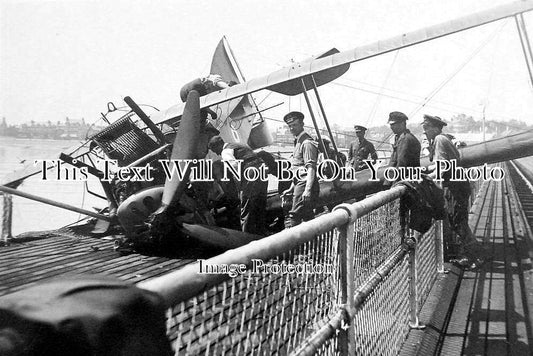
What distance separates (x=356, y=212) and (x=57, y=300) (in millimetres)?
1646

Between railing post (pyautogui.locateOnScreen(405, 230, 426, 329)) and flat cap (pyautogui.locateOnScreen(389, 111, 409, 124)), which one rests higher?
flat cap (pyautogui.locateOnScreen(389, 111, 409, 124))

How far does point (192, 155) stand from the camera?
5.81m

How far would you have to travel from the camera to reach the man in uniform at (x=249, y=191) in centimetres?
602

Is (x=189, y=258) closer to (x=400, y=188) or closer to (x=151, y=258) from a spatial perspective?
(x=151, y=258)

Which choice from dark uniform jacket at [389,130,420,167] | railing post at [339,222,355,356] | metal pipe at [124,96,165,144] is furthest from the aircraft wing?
railing post at [339,222,355,356]

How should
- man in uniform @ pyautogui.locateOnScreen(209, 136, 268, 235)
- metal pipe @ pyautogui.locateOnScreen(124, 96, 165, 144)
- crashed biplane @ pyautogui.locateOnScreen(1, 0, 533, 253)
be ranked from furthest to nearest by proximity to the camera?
metal pipe @ pyautogui.locateOnScreen(124, 96, 165, 144)
man in uniform @ pyautogui.locateOnScreen(209, 136, 268, 235)
crashed biplane @ pyautogui.locateOnScreen(1, 0, 533, 253)

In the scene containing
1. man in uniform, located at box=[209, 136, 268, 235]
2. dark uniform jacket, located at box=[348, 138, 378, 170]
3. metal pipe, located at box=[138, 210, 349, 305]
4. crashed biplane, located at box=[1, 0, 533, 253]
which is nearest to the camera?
metal pipe, located at box=[138, 210, 349, 305]

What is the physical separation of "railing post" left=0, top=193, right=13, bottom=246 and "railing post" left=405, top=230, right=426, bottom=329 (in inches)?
255

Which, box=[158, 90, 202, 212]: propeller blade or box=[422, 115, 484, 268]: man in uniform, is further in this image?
box=[158, 90, 202, 212]: propeller blade

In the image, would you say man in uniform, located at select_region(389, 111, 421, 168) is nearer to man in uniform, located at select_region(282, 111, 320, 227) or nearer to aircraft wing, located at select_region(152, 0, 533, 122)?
man in uniform, located at select_region(282, 111, 320, 227)

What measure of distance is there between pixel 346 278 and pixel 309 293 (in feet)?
0.81

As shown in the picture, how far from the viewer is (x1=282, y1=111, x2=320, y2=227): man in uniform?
243 inches

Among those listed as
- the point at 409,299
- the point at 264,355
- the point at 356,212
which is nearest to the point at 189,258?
the point at 409,299

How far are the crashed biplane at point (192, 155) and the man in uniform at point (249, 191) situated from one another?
318mm
